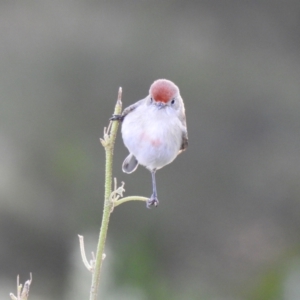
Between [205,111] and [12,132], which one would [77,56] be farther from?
[205,111]

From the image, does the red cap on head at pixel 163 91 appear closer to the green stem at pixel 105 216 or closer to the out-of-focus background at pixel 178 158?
the green stem at pixel 105 216

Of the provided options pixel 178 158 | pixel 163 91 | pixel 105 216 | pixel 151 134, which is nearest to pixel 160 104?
pixel 163 91

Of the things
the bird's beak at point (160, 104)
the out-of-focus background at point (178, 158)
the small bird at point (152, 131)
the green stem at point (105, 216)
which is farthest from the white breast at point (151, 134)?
the out-of-focus background at point (178, 158)

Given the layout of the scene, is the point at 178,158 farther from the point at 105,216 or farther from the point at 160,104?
the point at 105,216

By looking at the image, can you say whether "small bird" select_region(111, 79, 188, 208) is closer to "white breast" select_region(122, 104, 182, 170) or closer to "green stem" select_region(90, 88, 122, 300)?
"white breast" select_region(122, 104, 182, 170)

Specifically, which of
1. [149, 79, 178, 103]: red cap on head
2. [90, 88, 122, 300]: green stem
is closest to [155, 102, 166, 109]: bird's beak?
[149, 79, 178, 103]: red cap on head
